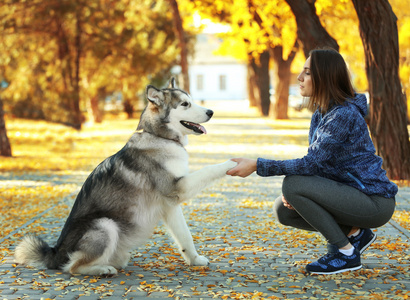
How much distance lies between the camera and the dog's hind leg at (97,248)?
4922mm

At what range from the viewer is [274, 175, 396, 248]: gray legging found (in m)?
4.82

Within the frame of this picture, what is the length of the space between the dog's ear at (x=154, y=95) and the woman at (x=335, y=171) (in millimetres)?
A: 966

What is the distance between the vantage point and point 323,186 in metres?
4.85

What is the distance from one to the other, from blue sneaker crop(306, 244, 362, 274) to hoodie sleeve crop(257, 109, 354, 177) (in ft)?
2.50

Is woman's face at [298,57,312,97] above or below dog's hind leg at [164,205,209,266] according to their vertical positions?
above

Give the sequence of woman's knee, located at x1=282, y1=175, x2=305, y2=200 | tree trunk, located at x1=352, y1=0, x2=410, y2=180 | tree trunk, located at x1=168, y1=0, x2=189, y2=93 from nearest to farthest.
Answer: woman's knee, located at x1=282, y1=175, x2=305, y2=200 → tree trunk, located at x1=352, y1=0, x2=410, y2=180 → tree trunk, located at x1=168, y1=0, x2=189, y2=93

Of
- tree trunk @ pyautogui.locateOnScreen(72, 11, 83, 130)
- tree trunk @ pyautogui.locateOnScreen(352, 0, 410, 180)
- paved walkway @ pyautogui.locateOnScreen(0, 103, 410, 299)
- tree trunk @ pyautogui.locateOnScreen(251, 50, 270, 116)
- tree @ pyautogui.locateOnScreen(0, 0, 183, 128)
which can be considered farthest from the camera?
tree trunk @ pyautogui.locateOnScreen(251, 50, 270, 116)

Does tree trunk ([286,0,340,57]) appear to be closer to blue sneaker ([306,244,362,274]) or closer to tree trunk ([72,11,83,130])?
blue sneaker ([306,244,362,274])

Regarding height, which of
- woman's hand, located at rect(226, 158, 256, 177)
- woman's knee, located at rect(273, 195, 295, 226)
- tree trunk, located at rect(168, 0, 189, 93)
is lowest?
woman's knee, located at rect(273, 195, 295, 226)

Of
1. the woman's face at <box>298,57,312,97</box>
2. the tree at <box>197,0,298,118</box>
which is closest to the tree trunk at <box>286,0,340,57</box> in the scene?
the tree at <box>197,0,298,118</box>

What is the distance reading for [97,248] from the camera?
4914 mm

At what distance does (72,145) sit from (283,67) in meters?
14.1

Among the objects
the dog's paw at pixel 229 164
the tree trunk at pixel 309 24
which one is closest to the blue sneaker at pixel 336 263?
the dog's paw at pixel 229 164

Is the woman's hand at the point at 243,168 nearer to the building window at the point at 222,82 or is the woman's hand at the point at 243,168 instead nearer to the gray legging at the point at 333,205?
the gray legging at the point at 333,205
